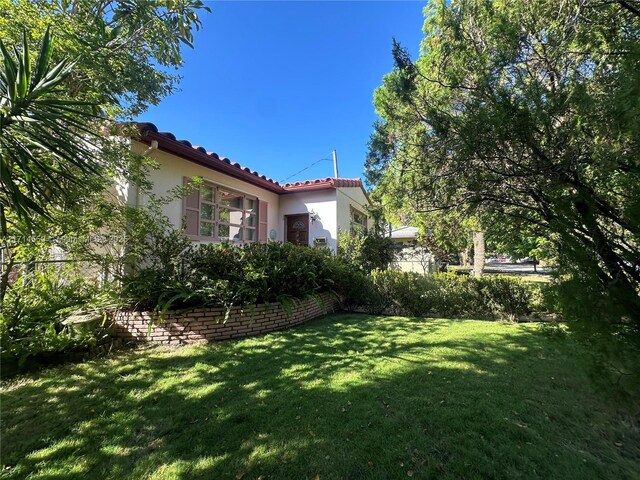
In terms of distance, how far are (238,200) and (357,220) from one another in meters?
6.89

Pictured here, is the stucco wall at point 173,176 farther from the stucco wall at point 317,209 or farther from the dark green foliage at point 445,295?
the dark green foliage at point 445,295

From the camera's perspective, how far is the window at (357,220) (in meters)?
12.5

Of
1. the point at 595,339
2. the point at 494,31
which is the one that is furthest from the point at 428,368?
the point at 494,31

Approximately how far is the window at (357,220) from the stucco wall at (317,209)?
1.85 m

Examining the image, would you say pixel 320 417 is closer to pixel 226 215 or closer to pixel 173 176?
pixel 173 176

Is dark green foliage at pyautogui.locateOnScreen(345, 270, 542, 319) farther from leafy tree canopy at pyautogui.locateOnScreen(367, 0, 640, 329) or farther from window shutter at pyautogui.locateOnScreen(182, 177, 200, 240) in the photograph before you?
window shutter at pyautogui.locateOnScreen(182, 177, 200, 240)

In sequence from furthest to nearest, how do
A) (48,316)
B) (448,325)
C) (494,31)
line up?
(448,325) < (48,316) < (494,31)

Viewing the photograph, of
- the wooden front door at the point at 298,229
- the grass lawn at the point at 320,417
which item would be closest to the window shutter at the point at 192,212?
the grass lawn at the point at 320,417

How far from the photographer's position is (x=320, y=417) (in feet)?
8.67

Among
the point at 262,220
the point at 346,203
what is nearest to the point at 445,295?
the point at 346,203

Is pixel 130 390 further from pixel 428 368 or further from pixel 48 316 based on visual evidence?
pixel 428 368

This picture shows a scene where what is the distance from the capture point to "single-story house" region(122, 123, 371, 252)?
660 centimetres

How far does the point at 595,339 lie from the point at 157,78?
7103 mm

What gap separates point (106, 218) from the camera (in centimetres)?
459
